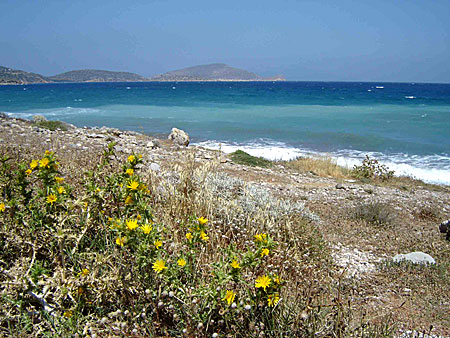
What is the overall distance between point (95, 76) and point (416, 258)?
19249cm

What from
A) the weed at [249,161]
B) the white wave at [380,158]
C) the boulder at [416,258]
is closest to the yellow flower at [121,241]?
the boulder at [416,258]

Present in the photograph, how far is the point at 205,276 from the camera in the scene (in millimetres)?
2668

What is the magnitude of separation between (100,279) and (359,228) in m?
4.46

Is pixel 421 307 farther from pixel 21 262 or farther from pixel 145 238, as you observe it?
pixel 21 262

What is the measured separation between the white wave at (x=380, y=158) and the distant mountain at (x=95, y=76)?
17244 cm

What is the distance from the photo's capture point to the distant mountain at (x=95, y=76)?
169875 millimetres

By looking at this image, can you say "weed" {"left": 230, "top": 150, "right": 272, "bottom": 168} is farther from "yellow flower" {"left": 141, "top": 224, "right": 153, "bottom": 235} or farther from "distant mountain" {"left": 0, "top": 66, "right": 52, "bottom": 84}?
"distant mountain" {"left": 0, "top": 66, "right": 52, "bottom": 84}

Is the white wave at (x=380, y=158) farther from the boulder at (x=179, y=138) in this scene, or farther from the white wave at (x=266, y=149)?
the boulder at (x=179, y=138)

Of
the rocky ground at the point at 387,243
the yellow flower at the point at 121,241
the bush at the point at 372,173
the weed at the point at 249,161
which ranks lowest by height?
the bush at the point at 372,173

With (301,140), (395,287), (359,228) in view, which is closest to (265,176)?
(359,228)

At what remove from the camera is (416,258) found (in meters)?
4.48

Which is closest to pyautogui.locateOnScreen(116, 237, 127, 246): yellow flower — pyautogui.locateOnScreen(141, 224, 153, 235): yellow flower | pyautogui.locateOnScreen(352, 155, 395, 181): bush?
pyautogui.locateOnScreen(141, 224, 153, 235): yellow flower

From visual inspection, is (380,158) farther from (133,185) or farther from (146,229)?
(146,229)

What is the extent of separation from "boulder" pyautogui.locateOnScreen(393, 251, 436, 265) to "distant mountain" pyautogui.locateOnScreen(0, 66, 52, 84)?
14789cm
